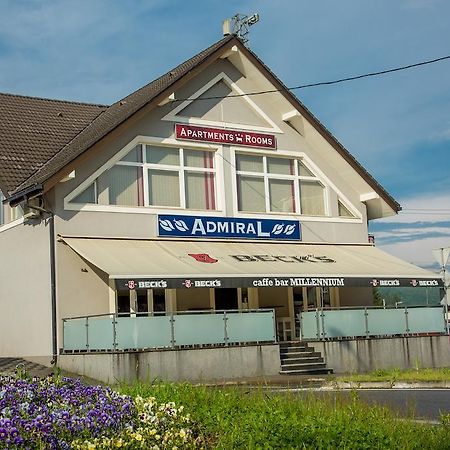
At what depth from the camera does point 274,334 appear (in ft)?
68.9

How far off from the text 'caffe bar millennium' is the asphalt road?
551 centimetres

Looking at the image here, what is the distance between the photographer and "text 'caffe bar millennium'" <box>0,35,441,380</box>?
66.7ft

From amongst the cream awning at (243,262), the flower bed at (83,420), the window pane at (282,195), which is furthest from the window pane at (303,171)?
the flower bed at (83,420)

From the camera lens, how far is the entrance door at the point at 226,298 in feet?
80.1

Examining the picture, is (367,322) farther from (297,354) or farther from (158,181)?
(158,181)

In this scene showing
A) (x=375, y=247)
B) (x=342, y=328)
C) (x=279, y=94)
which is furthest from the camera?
(x=375, y=247)

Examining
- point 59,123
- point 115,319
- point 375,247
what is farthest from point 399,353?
point 59,123

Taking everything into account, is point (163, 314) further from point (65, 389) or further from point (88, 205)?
point (65, 389)

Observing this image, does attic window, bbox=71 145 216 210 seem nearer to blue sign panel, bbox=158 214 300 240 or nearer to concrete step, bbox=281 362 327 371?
blue sign panel, bbox=158 214 300 240

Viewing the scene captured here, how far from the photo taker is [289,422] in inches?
311

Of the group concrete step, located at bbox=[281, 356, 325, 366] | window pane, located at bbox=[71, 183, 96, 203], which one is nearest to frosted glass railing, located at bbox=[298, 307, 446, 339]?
concrete step, located at bbox=[281, 356, 325, 366]

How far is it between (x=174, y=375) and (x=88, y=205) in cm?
540

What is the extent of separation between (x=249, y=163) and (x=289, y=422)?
17692 millimetres

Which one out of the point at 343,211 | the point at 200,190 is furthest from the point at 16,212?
the point at 343,211
